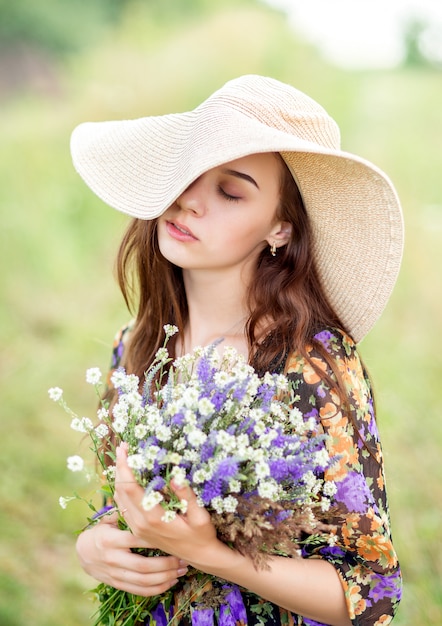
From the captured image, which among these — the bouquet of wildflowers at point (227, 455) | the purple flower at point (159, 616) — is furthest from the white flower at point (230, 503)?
the purple flower at point (159, 616)

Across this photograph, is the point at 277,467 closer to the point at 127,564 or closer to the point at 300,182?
the point at 127,564

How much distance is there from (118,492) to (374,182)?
0.92 meters

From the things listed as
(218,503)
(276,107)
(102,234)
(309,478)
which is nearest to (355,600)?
(309,478)

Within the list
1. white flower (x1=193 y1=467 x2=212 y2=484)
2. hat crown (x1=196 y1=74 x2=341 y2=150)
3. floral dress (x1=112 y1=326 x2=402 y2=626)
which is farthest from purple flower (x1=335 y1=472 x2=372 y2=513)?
hat crown (x1=196 y1=74 x2=341 y2=150)

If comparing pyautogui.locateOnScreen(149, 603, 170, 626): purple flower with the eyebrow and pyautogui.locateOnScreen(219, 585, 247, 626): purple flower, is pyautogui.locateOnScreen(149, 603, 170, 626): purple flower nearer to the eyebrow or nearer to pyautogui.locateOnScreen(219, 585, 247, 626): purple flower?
pyautogui.locateOnScreen(219, 585, 247, 626): purple flower

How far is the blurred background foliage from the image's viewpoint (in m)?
3.83

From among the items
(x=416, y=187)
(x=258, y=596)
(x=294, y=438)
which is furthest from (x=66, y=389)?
(x=416, y=187)

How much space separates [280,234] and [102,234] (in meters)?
5.12

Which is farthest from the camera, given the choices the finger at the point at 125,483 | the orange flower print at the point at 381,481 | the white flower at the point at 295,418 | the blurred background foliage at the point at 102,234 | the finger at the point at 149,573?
the blurred background foliage at the point at 102,234

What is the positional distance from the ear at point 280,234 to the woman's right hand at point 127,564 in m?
0.81

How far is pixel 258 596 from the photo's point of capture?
5.82 feet

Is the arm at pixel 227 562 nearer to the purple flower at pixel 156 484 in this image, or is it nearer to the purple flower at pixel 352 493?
the purple flower at pixel 156 484

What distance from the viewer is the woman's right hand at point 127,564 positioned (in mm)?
1601

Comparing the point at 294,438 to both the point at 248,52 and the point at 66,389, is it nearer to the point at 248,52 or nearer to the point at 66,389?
the point at 66,389
